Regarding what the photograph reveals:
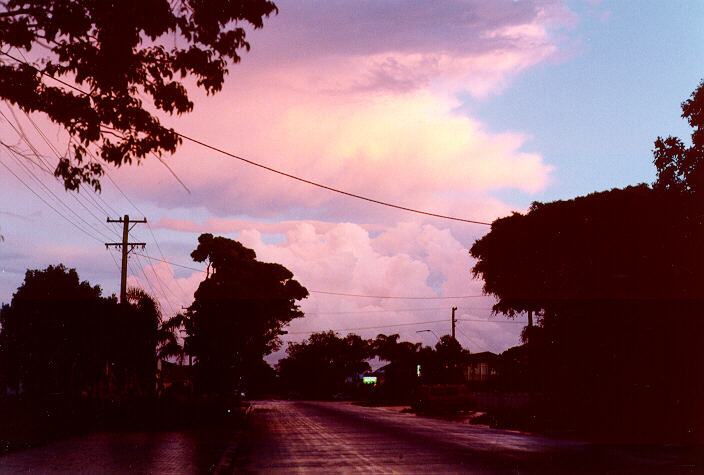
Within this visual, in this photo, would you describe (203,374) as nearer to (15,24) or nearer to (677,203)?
(677,203)

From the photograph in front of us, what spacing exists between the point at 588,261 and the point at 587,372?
16.1ft

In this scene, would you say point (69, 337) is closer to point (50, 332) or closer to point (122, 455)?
point (50, 332)

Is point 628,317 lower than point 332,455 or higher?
higher

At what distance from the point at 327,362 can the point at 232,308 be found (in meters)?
116

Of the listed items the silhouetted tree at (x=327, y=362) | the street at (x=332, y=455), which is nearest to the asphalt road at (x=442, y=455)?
the street at (x=332, y=455)

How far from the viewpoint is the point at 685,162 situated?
26.0 metres

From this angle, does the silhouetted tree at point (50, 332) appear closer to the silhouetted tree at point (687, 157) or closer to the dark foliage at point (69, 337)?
the dark foliage at point (69, 337)

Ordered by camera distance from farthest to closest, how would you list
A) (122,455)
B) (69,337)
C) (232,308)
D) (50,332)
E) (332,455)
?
(50,332) < (69,337) < (232,308) < (332,455) < (122,455)

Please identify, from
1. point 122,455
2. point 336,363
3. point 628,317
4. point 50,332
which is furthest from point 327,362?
point 122,455

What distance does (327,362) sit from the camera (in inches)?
6432

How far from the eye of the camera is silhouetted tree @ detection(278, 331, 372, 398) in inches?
6240

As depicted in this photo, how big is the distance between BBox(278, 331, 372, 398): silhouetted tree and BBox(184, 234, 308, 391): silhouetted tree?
103 meters

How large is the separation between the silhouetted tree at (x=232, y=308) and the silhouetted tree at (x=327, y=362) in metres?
103

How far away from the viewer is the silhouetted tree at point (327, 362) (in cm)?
15850
